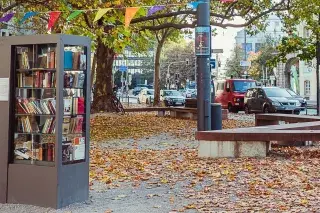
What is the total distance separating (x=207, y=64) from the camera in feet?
41.9

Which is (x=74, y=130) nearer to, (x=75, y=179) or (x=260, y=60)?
(x=75, y=179)

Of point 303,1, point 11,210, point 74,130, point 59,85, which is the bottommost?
point 11,210

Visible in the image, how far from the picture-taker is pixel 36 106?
6516 millimetres

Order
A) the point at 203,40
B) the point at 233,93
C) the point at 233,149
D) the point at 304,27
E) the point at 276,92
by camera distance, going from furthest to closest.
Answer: the point at 233,93 < the point at 276,92 < the point at 304,27 < the point at 203,40 < the point at 233,149

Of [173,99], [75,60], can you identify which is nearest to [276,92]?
[173,99]

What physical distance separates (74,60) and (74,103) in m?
0.53

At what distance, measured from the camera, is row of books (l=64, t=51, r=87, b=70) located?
6467 millimetres

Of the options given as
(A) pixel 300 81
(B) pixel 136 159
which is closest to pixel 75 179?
(B) pixel 136 159

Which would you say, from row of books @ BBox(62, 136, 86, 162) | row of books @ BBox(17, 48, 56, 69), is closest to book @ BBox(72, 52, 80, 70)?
row of books @ BBox(17, 48, 56, 69)

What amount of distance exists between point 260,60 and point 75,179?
68847 millimetres

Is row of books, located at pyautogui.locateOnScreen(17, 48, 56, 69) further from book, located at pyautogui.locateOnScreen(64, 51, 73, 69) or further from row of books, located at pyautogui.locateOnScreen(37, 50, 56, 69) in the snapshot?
book, located at pyautogui.locateOnScreen(64, 51, 73, 69)

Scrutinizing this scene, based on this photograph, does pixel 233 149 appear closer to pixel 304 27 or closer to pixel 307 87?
pixel 304 27

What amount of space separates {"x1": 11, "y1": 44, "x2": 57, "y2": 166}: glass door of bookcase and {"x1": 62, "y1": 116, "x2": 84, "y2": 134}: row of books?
14cm

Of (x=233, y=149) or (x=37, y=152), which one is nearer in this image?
(x=37, y=152)
